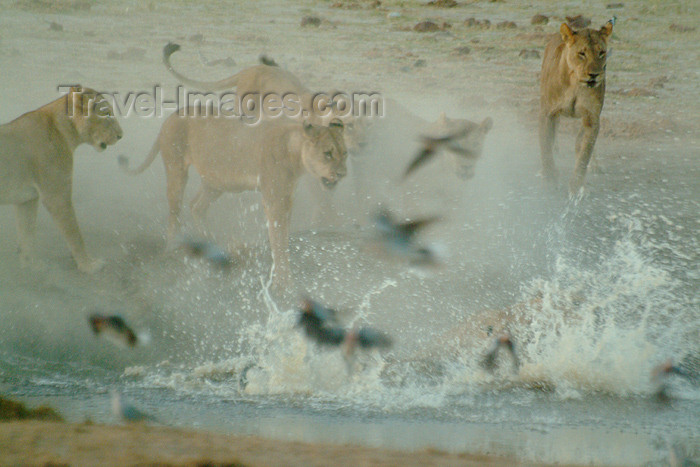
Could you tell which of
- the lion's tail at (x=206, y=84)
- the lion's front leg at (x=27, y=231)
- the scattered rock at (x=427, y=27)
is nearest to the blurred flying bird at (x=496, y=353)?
the lion's front leg at (x=27, y=231)

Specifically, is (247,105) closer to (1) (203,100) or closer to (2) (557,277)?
(2) (557,277)

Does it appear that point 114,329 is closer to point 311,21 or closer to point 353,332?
point 353,332

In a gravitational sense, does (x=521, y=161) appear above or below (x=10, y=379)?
above

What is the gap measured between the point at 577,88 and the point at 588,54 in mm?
323

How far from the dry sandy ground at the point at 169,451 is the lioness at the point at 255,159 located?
2.88 metres

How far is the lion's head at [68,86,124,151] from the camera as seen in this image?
6.43 m

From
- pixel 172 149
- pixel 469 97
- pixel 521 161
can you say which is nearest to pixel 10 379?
pixel 172 149

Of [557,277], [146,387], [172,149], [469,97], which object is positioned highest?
[469,97]

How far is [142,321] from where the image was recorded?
6.25 metres

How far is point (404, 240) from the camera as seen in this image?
18.5 ft

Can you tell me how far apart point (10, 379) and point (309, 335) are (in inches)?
65.4

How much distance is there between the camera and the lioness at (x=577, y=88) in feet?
22.7

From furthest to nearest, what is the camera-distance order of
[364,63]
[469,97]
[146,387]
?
[364,63], [469,97], [146,387]

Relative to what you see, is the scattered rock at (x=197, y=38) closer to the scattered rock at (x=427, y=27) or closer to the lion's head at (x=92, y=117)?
the scattered rock at (x=427, y=27)
